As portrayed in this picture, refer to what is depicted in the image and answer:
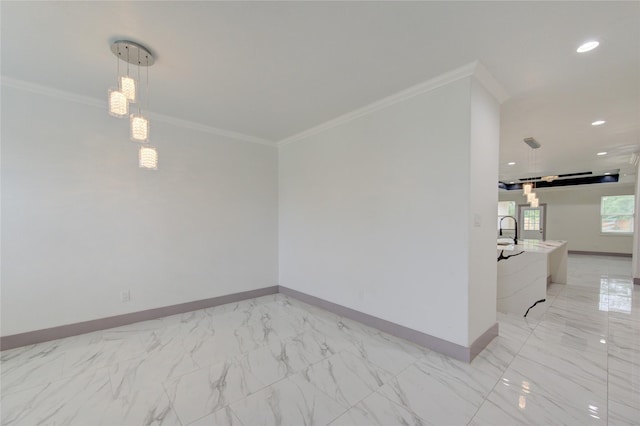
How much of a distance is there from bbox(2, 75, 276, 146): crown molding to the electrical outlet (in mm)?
2223

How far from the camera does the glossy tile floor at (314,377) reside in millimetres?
1764

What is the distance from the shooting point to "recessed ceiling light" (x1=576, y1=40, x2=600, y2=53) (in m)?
2.03

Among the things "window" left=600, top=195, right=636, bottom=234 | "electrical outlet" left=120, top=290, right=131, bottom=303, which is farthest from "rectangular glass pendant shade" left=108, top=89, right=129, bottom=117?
"window" left=600, top=195, right=636, bottom=234

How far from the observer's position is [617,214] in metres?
8.84

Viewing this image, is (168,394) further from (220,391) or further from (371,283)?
(371,283)

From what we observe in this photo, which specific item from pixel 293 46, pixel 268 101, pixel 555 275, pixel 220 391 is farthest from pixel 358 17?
pixel 555 275

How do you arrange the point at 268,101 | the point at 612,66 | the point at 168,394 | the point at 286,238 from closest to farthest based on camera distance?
the point at 168,394, the point at 612,66, the point at 268,101, the point at 286,238

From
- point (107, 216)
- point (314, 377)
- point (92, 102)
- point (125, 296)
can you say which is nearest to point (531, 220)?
point (314, 377)

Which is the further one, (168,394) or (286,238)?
(286,238)

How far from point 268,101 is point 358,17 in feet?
5.03

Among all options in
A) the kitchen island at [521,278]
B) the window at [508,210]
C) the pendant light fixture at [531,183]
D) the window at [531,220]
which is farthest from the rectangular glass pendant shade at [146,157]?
the window at [531,220]

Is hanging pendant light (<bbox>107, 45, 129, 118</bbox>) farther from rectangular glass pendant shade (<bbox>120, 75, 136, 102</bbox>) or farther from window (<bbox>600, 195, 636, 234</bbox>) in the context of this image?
window (<bbox>600, 195, 636, 234</bbox>)

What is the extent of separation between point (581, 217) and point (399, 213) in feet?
35.1

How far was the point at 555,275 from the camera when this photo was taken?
17.7 ft
